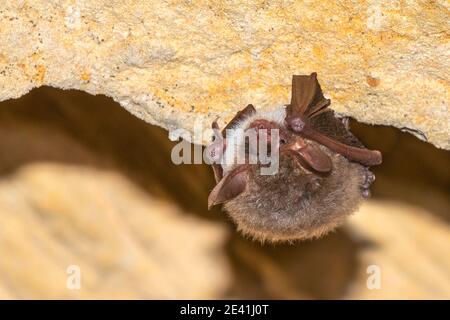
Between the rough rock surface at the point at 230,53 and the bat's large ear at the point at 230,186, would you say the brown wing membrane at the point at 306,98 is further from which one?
the bat's large ear at the point at 230,186

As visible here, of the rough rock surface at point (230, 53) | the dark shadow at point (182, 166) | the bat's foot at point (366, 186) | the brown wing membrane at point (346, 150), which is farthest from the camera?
the dark shadow at point (182, 166)

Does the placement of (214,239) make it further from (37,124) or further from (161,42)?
(161,42)

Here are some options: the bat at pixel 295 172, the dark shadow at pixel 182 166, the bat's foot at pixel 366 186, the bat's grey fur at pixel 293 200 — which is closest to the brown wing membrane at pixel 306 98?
the bat at pixel 295 172

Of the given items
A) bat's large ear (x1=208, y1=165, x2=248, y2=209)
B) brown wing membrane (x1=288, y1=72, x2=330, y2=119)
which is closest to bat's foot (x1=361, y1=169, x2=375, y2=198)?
brown wing membrane (x1=288, y1=72, x2=330, y2=119)

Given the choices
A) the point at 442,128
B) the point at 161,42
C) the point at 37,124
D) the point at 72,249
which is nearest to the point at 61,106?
the point at 37,124

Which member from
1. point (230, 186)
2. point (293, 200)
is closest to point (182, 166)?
point (230, 186)
